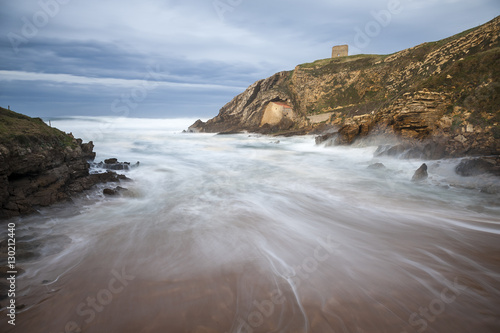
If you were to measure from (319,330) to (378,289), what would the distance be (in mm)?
1166

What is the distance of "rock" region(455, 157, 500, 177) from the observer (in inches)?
313

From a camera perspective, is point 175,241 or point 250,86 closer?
point 175,241

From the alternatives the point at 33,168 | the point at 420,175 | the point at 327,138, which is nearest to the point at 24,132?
the point at 33,168

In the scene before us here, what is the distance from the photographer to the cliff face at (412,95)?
11.5 m

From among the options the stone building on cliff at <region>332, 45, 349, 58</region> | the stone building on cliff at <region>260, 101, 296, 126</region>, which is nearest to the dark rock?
the stone building on cliff at <region>260, 101, 296, 126</region>

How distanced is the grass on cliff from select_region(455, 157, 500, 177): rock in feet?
45.3

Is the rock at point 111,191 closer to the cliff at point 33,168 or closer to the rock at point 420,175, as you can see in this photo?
the cliff at point 33,168

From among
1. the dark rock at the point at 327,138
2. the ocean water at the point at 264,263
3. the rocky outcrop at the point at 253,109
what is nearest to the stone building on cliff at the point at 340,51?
the rocky outcrop at the point at 253,109

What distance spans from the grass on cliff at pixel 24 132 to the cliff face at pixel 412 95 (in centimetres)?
1538

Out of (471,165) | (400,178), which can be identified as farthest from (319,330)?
(471,165)

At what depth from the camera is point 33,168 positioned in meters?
6.12

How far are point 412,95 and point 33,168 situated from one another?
18322 mm

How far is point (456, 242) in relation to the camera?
446 centimetres

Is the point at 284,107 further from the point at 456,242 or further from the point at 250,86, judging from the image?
the point at 456,242
